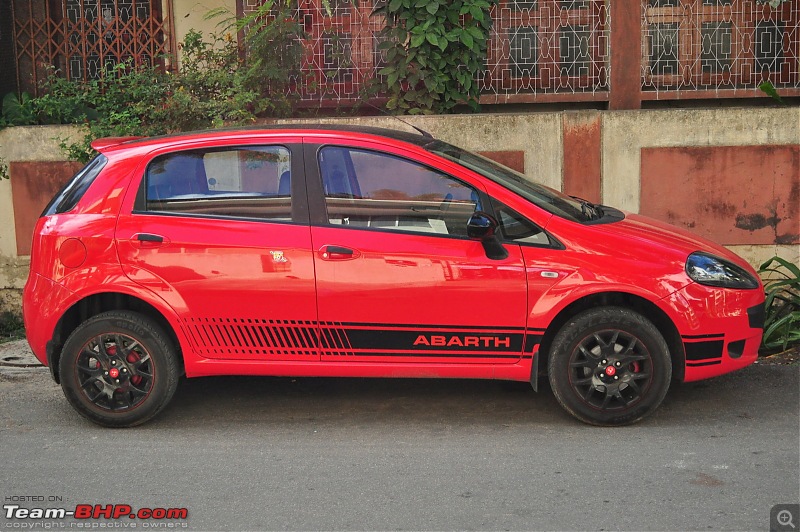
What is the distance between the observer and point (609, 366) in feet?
18.7

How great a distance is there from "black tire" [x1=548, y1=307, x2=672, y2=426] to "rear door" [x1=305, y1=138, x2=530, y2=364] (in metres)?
0.29

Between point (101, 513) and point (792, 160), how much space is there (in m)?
6.76

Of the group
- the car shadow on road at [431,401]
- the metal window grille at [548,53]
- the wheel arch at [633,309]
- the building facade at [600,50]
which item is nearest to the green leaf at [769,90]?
the building facade at [600,50]

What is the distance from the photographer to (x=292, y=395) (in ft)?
21.8

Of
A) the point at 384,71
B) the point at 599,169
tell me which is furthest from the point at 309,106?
the point at 599,169

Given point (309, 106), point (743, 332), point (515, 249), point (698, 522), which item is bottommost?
point (698, 522)

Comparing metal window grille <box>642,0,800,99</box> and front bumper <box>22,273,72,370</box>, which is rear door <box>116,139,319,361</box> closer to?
front bumper <box>22,273,72,370</box>

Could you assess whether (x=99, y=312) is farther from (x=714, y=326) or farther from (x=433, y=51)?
(x=433, y=51)

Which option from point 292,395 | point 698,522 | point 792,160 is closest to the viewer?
point 698,522

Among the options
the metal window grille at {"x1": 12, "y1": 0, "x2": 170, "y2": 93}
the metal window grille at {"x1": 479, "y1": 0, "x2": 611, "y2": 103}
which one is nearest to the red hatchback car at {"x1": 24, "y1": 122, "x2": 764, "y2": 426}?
the metal window grille at {"x1": 479, "y1": 0, "x2": 611, "y2": 103}

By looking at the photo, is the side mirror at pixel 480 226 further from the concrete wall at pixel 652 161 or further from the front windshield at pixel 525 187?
the concrete wall at pixel 652 161

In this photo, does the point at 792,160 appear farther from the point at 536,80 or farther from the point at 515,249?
the point at 515,249

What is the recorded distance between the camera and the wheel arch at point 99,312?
601 centimetres

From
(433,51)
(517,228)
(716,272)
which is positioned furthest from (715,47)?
(517,228)
